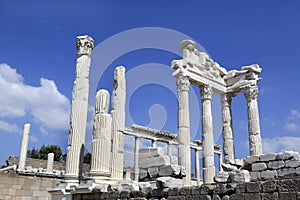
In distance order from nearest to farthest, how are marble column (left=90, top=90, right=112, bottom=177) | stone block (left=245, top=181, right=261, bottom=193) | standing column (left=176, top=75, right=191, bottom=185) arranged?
stone block (left=245, top=181, right=261, bottom=193) → marble column (left=90, top=90, right=112, bottom=177) → standing column (left=176, top=75, right=191, bottom=185)

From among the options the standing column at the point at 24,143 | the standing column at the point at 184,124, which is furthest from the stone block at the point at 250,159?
the standing column at the point at 24,143

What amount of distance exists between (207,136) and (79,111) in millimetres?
9787

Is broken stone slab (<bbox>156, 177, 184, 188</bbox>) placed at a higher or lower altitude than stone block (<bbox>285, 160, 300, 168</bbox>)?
lower

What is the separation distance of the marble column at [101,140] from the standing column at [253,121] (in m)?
11.3

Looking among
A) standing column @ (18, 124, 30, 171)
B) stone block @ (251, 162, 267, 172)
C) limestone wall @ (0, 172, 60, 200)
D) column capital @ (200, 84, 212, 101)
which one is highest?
column capital @ (200, 84, 212, 101)

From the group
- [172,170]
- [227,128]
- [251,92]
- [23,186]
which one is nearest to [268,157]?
[172,170]

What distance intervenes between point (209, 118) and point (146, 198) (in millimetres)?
12096

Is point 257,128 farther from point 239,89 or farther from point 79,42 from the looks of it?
point 79,42

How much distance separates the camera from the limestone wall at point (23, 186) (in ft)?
53.6

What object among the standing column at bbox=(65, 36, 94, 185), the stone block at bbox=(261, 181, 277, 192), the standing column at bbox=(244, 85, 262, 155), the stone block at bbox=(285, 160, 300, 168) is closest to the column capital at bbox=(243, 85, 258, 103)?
the standing column at bbox=(244, 85, 262, 155)

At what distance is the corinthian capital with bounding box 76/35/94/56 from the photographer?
14.5 metres

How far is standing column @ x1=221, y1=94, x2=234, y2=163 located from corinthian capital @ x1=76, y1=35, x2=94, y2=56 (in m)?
12.1

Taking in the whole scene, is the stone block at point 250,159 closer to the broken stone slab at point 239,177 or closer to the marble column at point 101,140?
the broken stone slab at point 239,177

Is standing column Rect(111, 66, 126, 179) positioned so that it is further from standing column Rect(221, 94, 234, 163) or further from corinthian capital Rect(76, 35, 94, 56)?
standing column Rect(221, 94, 234, 163)
